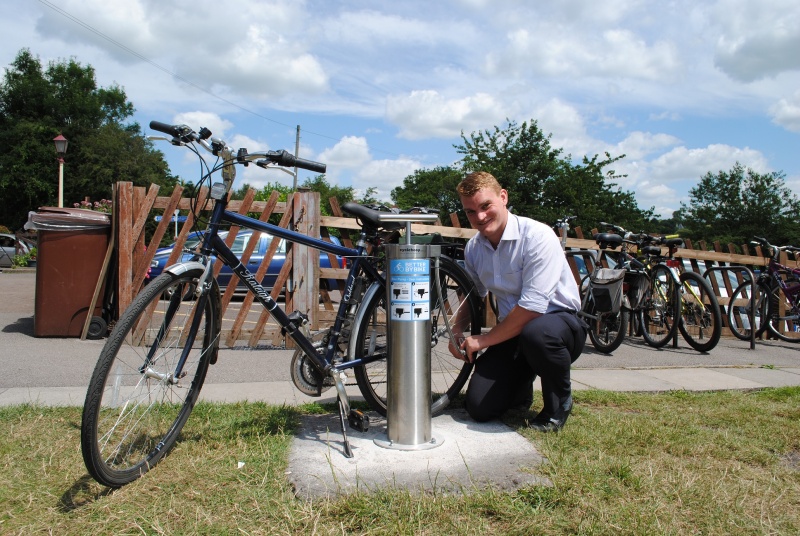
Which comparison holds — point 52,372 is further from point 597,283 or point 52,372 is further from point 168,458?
point 597,283

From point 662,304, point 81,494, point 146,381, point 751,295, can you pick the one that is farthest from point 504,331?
point 751,295

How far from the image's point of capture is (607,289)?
22.9 ft

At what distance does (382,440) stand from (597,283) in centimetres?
428

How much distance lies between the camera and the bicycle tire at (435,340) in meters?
3.71

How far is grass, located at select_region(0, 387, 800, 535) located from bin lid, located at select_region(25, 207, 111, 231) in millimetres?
3397

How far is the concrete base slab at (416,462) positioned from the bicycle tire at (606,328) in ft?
11.6

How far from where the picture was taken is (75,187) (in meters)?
43.0

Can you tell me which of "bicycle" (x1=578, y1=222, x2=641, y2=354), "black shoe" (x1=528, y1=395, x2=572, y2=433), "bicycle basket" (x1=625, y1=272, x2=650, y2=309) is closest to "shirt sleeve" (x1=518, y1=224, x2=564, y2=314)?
"black shoe" (x1=528, y1=395, x2=572, y2=433)

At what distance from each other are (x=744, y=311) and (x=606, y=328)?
3.31 metres

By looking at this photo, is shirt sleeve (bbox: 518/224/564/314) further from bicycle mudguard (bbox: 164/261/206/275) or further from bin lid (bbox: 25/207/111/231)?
bin lid (bbox: 25/207/111/231)

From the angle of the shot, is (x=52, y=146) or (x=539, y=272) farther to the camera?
(x=52, y=146)

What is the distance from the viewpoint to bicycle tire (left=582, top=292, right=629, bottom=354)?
693 centimetres

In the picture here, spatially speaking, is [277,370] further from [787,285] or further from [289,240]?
[787,285]

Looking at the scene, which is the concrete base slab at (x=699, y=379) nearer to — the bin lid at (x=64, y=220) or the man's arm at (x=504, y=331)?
A: the man's arm at (x=504, y=331)
